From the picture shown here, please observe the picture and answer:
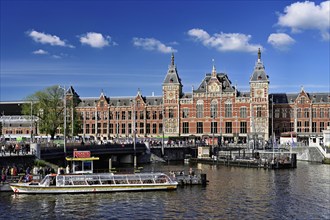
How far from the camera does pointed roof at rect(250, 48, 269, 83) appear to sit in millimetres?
127575

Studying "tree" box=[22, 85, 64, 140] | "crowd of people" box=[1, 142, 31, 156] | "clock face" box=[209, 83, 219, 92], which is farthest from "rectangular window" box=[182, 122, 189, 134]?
"crowd of people" box=[1, 142, 31, 156]

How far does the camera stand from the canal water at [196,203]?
42.0 meters

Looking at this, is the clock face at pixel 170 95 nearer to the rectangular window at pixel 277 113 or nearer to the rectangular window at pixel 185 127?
the rectangular window at pixel 185 127

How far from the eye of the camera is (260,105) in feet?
418

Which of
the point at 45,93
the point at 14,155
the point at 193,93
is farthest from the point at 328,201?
the point at 193,93

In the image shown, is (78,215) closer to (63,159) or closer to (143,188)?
(143,188)

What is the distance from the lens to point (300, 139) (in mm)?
126250

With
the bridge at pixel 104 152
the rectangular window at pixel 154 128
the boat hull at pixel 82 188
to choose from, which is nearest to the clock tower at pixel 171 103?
the rectangular window at pixel 154 128

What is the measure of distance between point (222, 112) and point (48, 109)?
161 feet

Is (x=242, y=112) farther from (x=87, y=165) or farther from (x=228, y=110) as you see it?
(x=87, y=165)

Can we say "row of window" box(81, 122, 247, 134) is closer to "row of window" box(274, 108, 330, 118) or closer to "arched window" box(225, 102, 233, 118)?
"arched window" box(225, 102, 233, 118)

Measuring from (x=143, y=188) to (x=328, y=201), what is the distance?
20745 mm

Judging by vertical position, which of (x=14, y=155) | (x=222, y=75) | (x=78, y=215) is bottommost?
(x=78, y=215)

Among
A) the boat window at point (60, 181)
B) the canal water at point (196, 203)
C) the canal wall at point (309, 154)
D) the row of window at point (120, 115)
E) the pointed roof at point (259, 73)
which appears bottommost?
the canal water at point (196, 203)
